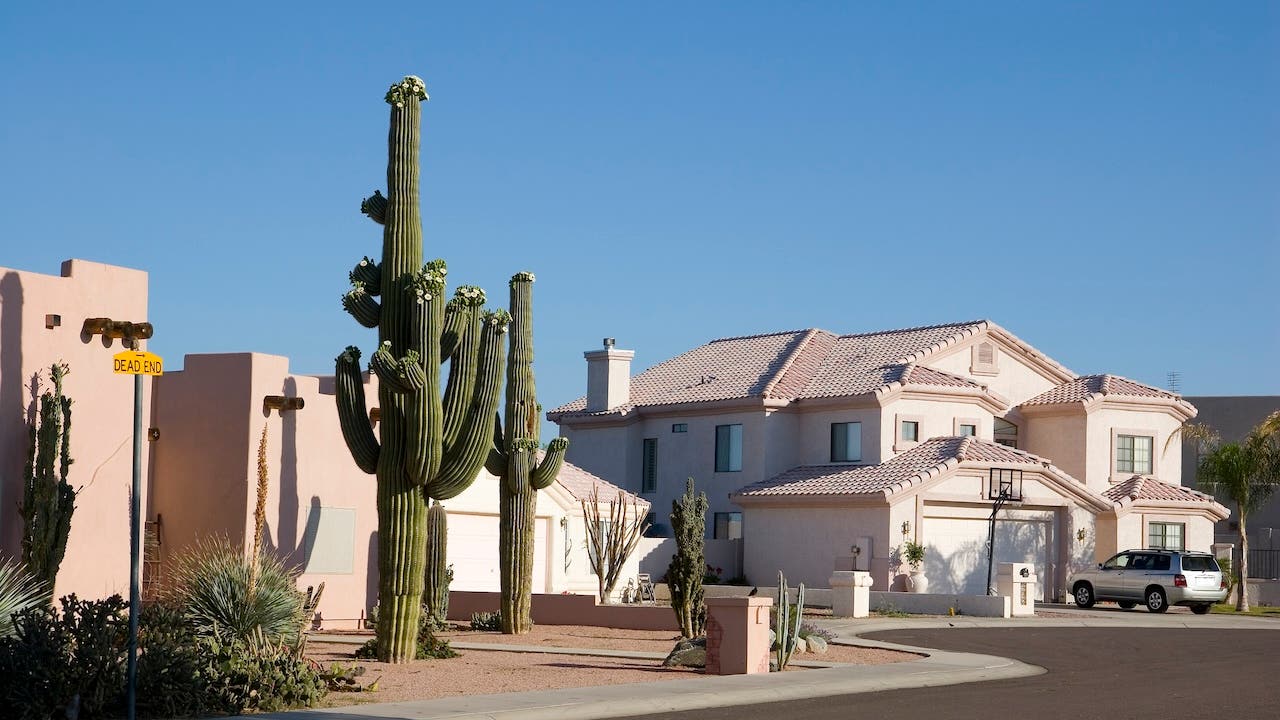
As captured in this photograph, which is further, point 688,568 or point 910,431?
point 910,431

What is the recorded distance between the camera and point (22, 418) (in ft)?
68.6

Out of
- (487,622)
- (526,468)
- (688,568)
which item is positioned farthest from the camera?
(487,622)

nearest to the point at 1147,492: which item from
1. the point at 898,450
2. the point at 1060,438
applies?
the point at 1060,438

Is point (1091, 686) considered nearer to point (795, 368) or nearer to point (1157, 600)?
point (1157, 600)

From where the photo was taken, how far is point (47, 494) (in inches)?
805

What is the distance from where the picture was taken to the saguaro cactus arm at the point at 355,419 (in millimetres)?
20797

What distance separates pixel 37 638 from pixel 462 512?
1913 cm

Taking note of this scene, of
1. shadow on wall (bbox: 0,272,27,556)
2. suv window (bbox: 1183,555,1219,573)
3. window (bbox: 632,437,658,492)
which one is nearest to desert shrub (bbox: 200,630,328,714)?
shadow on wall (bbox: 0,272,27,556)

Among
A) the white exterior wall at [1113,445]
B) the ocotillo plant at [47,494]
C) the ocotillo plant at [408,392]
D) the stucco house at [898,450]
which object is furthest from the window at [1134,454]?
the ocotillo plant at [47,494]

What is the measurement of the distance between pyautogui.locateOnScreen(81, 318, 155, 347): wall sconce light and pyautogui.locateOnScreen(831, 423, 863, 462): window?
87.6 ft

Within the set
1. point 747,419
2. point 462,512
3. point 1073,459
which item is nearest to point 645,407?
point 747,419

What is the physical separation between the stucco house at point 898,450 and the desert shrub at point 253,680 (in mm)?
25605

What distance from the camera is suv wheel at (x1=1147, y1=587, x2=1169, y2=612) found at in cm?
4000

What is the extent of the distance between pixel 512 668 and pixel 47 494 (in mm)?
6475
